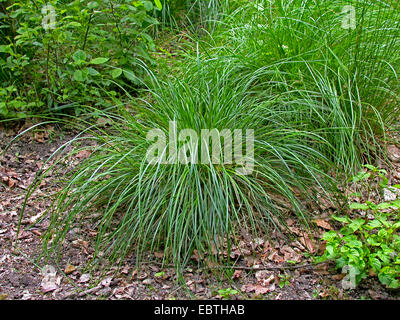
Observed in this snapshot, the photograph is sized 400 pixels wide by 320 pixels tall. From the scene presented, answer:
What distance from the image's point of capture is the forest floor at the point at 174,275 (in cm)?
278

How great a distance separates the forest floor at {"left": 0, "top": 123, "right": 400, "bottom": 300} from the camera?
109 inches

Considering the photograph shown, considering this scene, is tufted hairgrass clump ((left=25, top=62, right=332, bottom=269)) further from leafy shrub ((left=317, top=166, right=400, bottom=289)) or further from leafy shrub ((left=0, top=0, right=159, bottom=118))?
leafy shrub ((left=0, top=0, right=159, bottom=118))

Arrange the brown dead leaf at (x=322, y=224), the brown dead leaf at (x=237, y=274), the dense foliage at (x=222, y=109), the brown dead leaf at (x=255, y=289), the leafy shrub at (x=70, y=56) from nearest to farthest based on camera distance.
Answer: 1. the brown dead leaf at (x=255, y=289)
2. the brown dead leaf at (x=237, y=274)
3. the dense foliage at (x=222, y=109)
4. the brown dead leaf at (x=322, y=224)
5. the leafy shrub at (x=70, y=56)

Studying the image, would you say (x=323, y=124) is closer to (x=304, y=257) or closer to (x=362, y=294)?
(x=304, y=257)

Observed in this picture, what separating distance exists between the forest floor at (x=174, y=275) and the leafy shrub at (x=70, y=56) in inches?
53.2

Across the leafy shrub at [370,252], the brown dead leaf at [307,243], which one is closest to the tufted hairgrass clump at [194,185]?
the brown dead leaf at [307,243]

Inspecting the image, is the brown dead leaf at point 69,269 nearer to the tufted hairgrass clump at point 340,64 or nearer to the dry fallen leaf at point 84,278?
the dry fallen leaf at point 84,278

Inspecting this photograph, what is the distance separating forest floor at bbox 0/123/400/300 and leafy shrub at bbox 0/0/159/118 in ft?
4.44

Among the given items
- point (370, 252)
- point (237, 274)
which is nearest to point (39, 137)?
point (237, 274)

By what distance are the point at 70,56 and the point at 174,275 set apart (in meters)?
2.33

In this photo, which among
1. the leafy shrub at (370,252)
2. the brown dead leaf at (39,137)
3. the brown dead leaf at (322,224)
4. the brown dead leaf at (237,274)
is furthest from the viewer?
the brown dead leaf at (39,137)

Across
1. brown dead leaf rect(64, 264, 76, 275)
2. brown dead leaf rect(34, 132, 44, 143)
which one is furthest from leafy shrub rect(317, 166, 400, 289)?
brown dead leaf rect(34, 132, 44, 143)

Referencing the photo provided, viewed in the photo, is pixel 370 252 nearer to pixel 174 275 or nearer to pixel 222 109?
pixel 174 275

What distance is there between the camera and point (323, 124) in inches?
134
